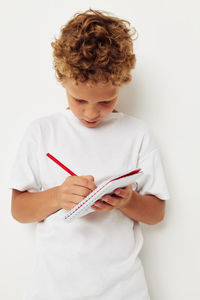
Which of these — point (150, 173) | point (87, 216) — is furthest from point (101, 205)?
point (150, 173)

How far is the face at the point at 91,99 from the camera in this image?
1.00 m

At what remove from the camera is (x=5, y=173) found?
4.23ft

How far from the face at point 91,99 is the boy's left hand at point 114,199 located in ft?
0.76

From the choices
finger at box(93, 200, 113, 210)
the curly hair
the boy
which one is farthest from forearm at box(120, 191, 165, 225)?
the curly hair

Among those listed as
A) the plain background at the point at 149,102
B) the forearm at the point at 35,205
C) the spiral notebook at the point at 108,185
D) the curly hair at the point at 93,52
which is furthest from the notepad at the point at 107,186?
the plain background at the point at 149,102

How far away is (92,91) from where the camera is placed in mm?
997

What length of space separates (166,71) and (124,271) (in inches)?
27.1

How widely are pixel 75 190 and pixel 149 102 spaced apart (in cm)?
51

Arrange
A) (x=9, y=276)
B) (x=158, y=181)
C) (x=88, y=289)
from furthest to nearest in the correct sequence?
1. (x=9, y=276)
2. (x=158, y=181)
3. (x=88, y=289)

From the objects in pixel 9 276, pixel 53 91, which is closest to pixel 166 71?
pixel 53 91

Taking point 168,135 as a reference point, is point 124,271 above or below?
below

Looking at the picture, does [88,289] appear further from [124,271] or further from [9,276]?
[9,276]

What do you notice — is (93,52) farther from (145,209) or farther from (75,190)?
(145,209)

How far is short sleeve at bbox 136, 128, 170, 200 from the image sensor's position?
1.17 meters
